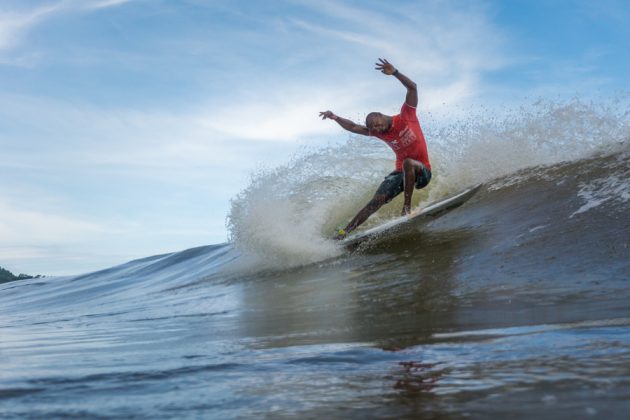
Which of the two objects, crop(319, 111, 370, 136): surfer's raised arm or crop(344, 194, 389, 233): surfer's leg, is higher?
crop(319, 111, 370, 136): surfer's raised arm

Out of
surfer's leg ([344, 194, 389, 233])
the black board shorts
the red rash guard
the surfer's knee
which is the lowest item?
surfer's leg ([344, 194, 389, 233])

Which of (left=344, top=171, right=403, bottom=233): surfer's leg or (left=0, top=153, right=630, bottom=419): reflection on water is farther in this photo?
(left=344, top=171, right=403, bottom=233): surfer's leg

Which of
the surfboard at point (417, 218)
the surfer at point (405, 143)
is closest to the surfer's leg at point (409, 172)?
the surfer at point (405, 143)

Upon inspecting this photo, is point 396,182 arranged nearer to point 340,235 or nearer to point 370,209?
point 370,209

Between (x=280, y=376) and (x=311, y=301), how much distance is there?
9.58 feet

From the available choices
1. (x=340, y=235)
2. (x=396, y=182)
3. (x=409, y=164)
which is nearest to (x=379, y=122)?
(x=409, y=164)

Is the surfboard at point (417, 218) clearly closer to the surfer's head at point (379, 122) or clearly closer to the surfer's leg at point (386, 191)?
the surfer's leg at point (386, 191)

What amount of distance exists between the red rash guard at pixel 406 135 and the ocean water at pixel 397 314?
894mm

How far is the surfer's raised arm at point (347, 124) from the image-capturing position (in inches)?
321

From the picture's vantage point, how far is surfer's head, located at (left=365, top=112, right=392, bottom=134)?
7.71 meters

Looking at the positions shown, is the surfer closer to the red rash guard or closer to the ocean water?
the red rash guard

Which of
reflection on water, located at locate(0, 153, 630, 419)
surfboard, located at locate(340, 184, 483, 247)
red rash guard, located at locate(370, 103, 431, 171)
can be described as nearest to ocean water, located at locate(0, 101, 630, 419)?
reflection on water, located at locate(0, 153, 630, 419)

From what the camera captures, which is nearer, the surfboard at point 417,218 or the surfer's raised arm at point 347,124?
the surfboard at point 417,218

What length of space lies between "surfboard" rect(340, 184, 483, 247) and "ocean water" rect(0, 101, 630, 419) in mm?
210
